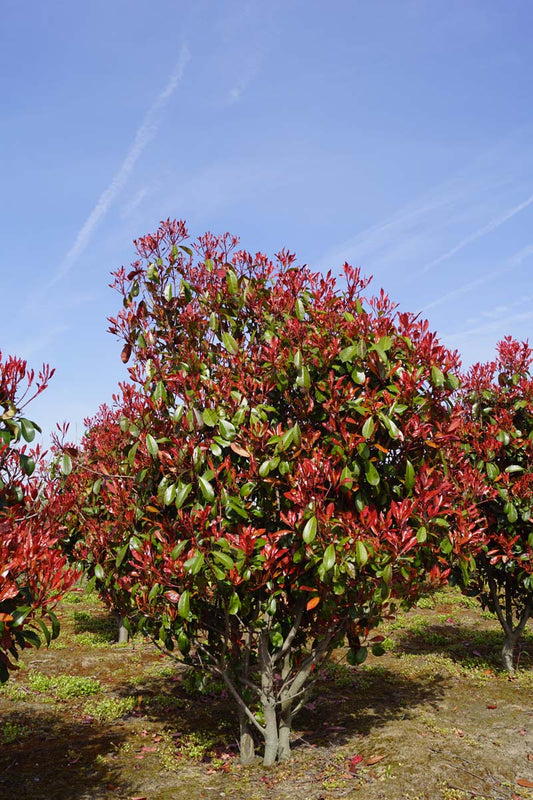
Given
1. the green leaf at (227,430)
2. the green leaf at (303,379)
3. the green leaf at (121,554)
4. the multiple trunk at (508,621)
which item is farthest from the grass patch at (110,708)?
the multiple trunk at (508,621)

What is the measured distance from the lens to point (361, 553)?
4.12 meters

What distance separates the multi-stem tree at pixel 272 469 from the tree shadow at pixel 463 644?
449 cm

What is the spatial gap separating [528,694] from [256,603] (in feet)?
14.6

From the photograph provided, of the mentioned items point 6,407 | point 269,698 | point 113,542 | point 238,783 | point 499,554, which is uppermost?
point 6,407

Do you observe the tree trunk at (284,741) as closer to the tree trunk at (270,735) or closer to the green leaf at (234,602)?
the tree trunk at (270,735)

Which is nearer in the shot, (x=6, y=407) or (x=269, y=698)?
(x=6, y=407)

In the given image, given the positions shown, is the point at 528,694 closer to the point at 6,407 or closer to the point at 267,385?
the point at 267,385

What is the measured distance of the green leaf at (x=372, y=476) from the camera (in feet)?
14.9

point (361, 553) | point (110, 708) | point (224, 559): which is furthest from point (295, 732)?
point (361, 553)

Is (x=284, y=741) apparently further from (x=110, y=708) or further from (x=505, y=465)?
(x=505, y=465)

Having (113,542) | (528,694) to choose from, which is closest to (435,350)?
(113,542)

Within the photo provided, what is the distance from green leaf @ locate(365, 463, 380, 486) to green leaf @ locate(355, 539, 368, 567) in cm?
54

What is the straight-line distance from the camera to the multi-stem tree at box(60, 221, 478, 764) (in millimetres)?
4477

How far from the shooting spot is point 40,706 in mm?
7230
